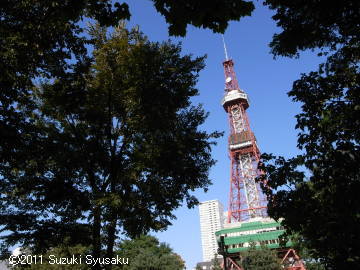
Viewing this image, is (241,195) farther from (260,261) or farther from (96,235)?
(96,235)

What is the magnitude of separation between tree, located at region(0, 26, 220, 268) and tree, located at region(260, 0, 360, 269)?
3.59 m

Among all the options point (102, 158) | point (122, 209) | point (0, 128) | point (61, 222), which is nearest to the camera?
point (0, 128)

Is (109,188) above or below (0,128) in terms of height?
below

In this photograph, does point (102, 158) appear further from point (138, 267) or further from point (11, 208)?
point (138, 267)

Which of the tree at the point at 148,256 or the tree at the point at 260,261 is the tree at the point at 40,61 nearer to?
the tree at the point at 148,256

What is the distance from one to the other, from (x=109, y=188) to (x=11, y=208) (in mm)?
3278

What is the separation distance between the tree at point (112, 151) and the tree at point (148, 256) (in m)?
24.4

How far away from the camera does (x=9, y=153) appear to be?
7.15 meters

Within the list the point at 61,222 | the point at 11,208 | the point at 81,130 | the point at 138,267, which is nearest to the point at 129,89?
the point at 81,130

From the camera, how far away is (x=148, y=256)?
39.7 m

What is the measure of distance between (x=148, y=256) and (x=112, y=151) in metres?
33.2

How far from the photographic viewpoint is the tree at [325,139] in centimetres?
638

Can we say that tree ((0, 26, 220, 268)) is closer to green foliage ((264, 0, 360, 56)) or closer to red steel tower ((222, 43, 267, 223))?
green foliage ((264, 0, 360, 56))

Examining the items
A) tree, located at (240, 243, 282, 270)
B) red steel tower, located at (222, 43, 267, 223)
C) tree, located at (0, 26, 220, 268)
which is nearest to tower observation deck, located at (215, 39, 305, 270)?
red steel tower, located at (222, 43, 267, 223)
